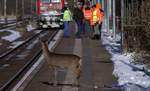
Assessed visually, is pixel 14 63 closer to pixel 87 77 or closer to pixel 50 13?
pixel 87 77

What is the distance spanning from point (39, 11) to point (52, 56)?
110 feet

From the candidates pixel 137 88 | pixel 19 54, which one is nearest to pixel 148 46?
pixel 137 88

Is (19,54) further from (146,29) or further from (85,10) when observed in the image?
(85,10)

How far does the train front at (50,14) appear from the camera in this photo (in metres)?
45.7

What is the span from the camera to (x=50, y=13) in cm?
4572

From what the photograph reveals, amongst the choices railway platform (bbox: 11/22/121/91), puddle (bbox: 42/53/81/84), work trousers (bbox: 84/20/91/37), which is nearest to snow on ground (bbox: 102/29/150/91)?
railway platform (bbox: 11/22/121/91)

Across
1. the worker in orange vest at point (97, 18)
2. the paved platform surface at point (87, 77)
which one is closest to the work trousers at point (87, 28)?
the worker in orange vest at point (97, 18)

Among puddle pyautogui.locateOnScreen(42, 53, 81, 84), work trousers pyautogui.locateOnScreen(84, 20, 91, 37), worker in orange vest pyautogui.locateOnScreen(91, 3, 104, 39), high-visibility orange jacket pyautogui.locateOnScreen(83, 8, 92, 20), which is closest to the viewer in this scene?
puddle pyautogui.locateOnScreen(42, 53, 81, 84)

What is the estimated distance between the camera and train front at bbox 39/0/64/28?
1800 inches

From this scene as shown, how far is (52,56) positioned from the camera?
13.7 m

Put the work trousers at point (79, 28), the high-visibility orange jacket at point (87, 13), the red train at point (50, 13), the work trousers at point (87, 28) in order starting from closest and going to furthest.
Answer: the work trousers at point (79, 28) < the high-visibility orange jacket at point (87, 13) < the work trousers at point (87, 28) < the red train at point (50, 13)

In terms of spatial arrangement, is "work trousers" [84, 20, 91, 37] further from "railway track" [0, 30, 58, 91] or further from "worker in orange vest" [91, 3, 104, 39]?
"railway track" [0, 30, 58, 91]

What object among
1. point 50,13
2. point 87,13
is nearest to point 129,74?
point 87,13

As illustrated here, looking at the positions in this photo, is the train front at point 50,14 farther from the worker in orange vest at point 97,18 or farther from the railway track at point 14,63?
the railway track at point 14,63
